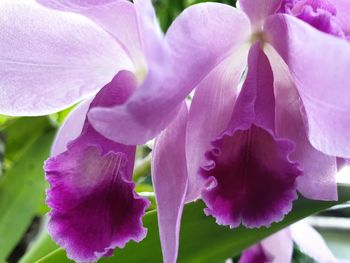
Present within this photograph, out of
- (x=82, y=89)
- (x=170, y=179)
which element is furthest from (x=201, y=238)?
(x=82, y=89)

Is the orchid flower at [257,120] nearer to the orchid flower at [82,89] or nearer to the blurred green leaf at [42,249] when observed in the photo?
the orchid flower at [82,89]

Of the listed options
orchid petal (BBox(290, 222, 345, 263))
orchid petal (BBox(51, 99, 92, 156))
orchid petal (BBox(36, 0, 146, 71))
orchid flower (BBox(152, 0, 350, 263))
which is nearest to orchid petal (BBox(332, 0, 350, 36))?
orchid flower (BBox(152, 0, 350, 263))

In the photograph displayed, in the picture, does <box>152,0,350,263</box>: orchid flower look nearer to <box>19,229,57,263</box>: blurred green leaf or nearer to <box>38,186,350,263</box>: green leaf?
<box>38,186,350,263</box>: green leaf

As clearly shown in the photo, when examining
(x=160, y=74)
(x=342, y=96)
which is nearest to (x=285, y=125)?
(x=342, y=96)

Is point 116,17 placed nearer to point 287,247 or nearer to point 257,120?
point 257,120

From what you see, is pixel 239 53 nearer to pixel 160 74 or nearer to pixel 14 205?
pixel 160 74
